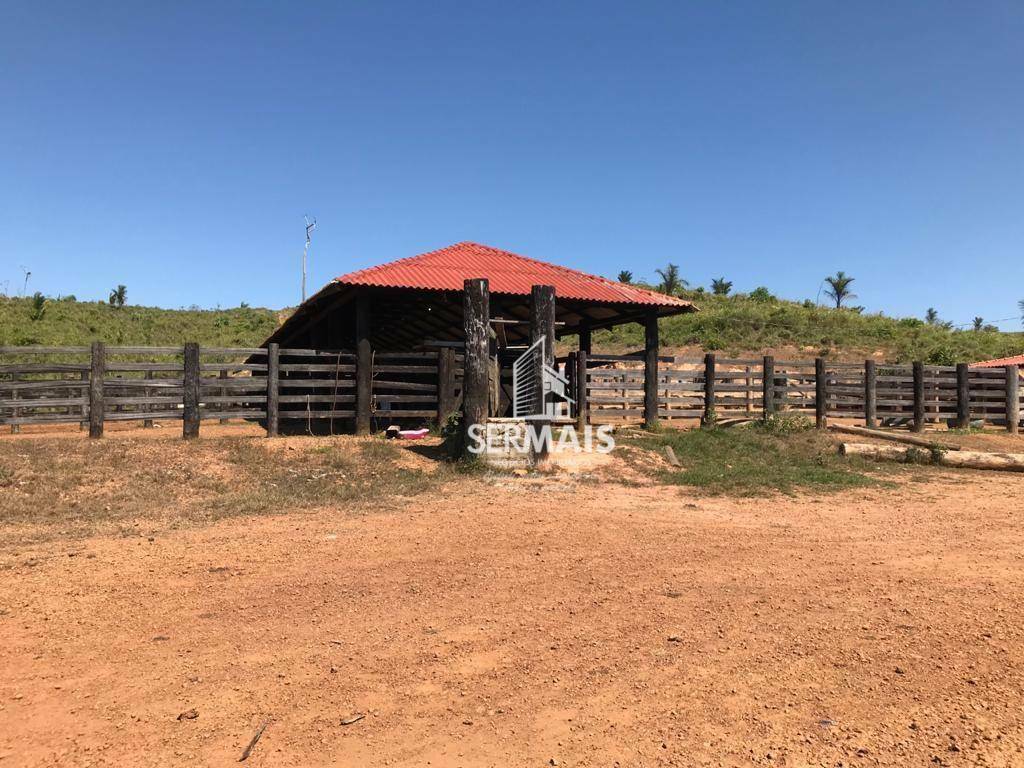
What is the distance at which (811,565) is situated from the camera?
5.30 m

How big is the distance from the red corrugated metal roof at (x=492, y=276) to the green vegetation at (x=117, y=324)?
2564 cm

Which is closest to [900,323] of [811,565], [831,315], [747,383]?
[831,315]

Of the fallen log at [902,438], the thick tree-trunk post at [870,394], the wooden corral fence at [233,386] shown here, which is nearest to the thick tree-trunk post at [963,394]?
the thick tree-trunk post at [870,394]

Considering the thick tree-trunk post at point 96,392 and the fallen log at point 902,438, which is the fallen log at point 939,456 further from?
the thick tree-trunk post at point 96,392

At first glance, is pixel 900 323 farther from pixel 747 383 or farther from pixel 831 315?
pixel 747 383

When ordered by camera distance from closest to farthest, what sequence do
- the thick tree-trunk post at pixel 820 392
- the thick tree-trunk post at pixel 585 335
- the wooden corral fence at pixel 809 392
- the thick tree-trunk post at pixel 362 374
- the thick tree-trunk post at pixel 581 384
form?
the thick tree-trunk post at pixel 362 374, the thick tree-trunk post at pixel 581 384, the wooden corral fence at pixel 809 392, the thick tree-trunk post at pixel 820 392, the thick tree-trunk post at pixel 585 335

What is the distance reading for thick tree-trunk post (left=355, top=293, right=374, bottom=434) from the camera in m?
12.7

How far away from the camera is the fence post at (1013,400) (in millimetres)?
17234

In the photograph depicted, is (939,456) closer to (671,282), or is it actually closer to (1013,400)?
(1013,400)

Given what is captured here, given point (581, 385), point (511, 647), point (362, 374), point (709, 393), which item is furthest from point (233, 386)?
point (709, 393)

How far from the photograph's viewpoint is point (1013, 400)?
56.7 ft

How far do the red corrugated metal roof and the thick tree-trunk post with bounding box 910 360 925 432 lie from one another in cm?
683

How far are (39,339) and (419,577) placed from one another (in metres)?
34.8

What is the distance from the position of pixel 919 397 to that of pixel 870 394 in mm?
1515
